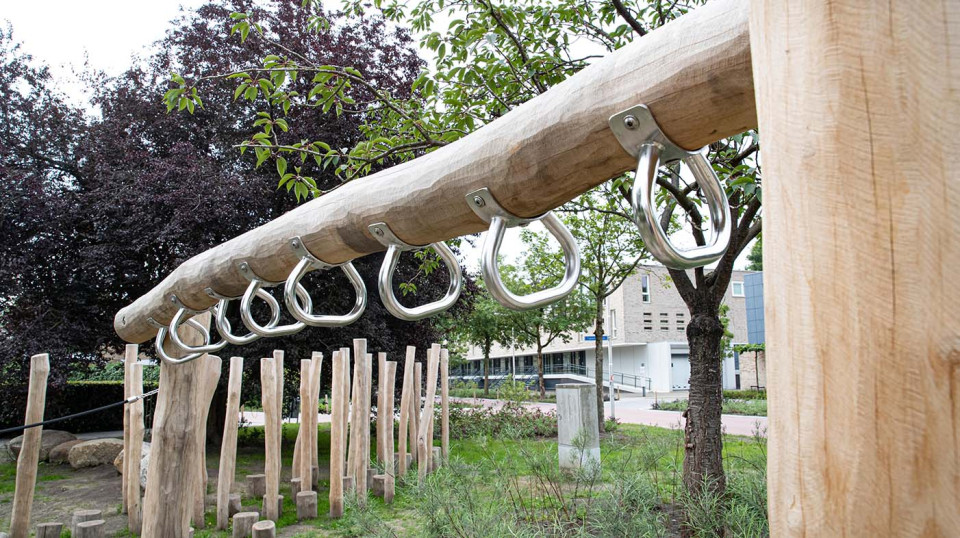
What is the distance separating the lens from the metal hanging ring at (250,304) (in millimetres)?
1774

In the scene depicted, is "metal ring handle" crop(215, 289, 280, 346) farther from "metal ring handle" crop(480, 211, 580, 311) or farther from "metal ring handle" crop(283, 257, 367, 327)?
"metal ring handle" crop(480, 211, 580, 311)

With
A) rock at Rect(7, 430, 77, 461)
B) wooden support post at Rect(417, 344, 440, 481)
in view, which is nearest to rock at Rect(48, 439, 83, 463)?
rock at Rect(7, 430, 77, 461)

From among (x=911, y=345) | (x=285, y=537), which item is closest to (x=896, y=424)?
(x=911, y=345)

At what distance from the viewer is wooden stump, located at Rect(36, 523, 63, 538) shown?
16.6 ft

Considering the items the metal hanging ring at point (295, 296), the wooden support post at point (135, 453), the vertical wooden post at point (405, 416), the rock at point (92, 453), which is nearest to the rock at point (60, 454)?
the rock at point (92, 453)

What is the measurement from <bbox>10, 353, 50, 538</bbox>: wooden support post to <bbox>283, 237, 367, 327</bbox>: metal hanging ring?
4.50 metres

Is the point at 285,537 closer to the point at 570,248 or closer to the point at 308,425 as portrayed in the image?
the point at 308,425

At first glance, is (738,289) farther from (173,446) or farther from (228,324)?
(228,324)

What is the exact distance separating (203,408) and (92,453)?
6295 mm

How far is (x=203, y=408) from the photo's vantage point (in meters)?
4.29

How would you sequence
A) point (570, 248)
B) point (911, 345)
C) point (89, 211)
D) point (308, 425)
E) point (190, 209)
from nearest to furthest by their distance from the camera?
point (911, 345), point (570, 248), point (308, 425), point (190, 209), point (89, 211)

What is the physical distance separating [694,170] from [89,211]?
10301mm

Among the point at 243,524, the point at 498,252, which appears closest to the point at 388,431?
the point at 243,524

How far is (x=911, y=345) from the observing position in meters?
0.58
